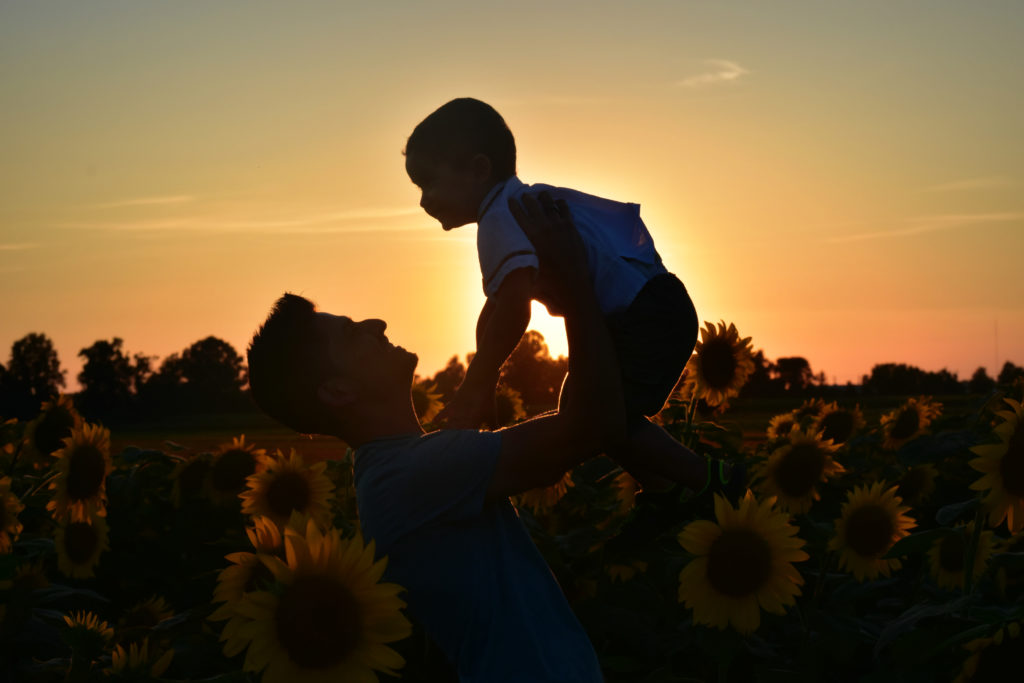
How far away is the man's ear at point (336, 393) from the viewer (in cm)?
273

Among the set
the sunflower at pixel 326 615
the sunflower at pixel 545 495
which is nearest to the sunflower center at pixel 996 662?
the sunflower at pixel 326 615

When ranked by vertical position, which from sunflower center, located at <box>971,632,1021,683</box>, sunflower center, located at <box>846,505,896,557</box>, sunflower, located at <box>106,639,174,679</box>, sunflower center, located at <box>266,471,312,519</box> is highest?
sunflower center, located at <box>266,471,312,519</box>

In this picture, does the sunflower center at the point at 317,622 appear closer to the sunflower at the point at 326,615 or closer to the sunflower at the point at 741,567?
the sunflower at the point at 326,615

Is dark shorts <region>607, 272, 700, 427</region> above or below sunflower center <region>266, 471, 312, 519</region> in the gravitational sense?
above

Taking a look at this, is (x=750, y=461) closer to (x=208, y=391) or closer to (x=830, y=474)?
(x=830, y=474)

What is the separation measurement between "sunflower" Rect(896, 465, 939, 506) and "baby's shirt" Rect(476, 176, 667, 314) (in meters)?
2.71

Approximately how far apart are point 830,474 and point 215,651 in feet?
10.7

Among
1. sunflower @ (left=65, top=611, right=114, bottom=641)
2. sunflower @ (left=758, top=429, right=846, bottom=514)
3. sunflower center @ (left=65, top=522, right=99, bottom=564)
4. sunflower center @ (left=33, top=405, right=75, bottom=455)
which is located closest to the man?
sunflower @ (left=65, top=611, right=114, bottom=641)

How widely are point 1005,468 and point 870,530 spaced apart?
45.2 inches

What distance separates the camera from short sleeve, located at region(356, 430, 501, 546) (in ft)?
8.07

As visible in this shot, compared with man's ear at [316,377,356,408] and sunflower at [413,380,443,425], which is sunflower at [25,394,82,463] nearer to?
sunflower at [413,380,443,425]

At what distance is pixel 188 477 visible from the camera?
5.71 meters

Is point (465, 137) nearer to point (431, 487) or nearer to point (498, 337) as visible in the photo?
point (498, 337)

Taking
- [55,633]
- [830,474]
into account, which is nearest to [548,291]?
[55,633]
